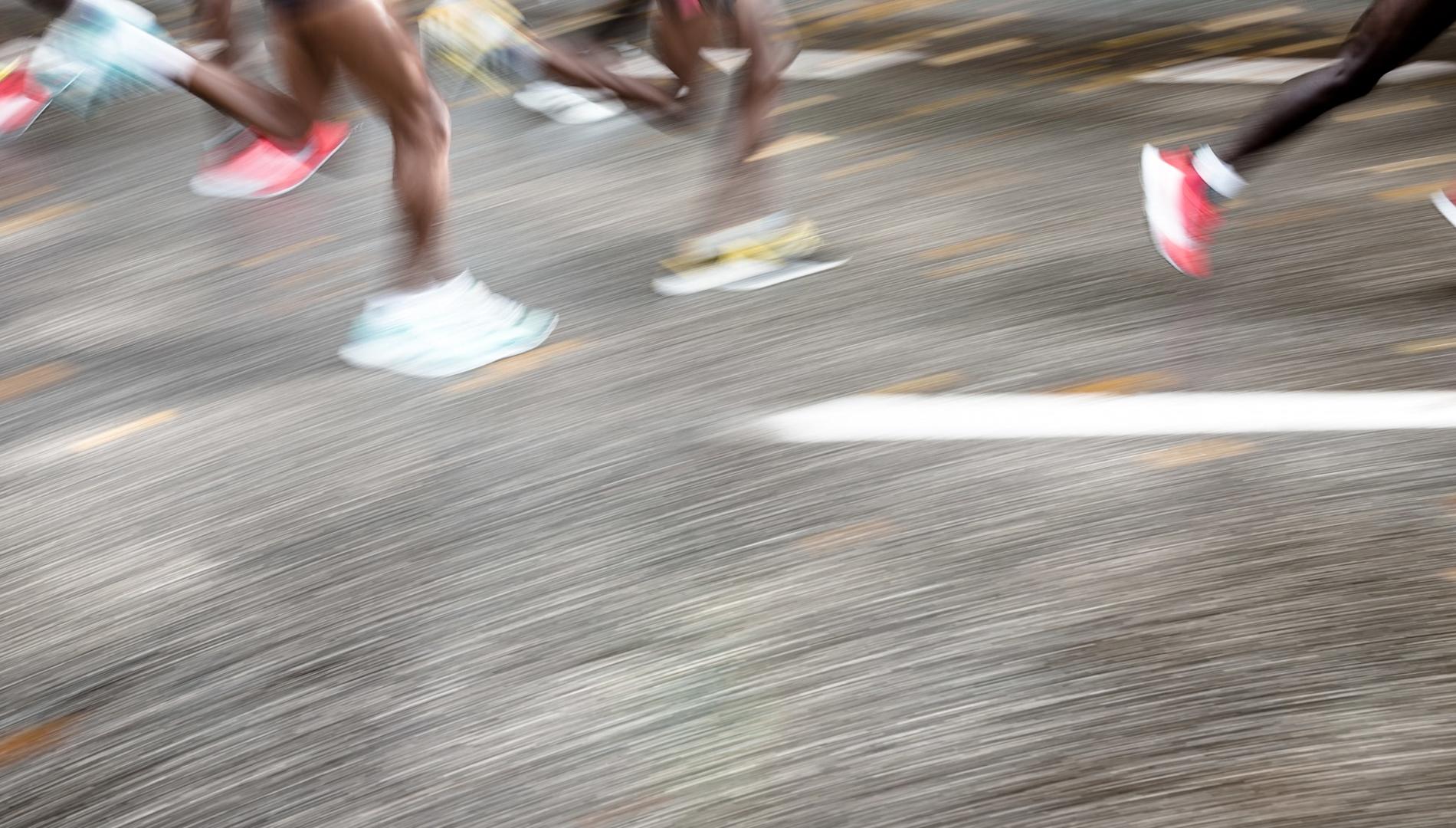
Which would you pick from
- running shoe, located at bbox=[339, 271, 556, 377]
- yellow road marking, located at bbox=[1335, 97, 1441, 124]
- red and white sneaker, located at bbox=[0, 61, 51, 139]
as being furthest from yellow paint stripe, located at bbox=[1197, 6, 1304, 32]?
red and white sneaker, located at bbox=[0, 61, 51, 139]

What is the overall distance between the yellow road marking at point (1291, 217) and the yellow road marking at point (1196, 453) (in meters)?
0.84

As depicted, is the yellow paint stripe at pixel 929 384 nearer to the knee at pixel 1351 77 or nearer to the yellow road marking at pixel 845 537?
the yellow road marking at pixel 845 537

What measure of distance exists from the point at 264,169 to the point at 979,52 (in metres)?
1.92

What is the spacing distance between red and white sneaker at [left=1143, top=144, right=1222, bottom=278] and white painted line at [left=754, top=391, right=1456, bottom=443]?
1.32ft

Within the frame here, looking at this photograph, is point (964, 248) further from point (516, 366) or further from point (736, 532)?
point (736, 532)

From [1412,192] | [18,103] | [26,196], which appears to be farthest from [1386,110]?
[18,103]

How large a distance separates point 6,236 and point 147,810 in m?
1.98

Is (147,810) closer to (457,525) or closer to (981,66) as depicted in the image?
(457,525)

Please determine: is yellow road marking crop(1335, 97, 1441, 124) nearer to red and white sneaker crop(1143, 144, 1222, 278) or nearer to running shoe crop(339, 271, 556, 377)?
red and white sneaker crop(1143, 144, 1222, 278)

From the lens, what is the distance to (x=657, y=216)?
2764mm

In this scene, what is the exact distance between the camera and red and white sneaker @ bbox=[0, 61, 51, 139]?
341 centimetres

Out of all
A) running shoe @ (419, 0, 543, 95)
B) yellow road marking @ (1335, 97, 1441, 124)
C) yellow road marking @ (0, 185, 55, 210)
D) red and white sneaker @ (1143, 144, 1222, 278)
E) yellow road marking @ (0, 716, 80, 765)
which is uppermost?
running shoe @ (419, 0, 543, 95)

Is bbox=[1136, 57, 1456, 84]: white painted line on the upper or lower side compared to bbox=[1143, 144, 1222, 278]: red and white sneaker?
lower

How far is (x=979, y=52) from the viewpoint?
3.69 meters
